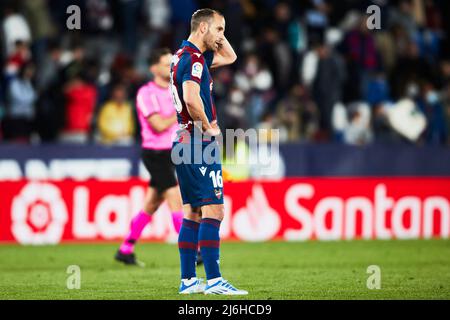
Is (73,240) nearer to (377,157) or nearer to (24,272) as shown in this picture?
(24,272)

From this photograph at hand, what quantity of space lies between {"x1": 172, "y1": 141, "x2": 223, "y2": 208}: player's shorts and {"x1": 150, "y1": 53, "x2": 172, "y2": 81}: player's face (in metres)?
3.23

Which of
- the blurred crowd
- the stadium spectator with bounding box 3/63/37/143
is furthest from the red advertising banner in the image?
the blurred crowd

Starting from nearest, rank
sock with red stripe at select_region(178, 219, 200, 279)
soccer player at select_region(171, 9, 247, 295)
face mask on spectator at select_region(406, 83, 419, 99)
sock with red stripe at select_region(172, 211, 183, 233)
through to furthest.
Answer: soccer player at select_region(171, 9, 247, 295), sock with red stripe at select_region(178, 219, 200, 279), sock with red stripe at select_region(172, 211, 183, 233), face mask on spectator at select_region(406, 83, 419, 99)

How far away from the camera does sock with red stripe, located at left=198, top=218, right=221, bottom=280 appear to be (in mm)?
10188

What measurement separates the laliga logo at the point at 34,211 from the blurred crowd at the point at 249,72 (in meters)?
2.34

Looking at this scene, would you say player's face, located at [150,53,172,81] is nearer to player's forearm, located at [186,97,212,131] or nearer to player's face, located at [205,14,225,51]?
player's face, located at [205,14,225,51]

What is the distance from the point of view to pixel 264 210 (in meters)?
17.5

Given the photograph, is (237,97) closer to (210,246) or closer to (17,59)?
(17,59)

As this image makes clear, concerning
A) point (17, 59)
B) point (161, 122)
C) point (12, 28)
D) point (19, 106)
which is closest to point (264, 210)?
point (161, 122)

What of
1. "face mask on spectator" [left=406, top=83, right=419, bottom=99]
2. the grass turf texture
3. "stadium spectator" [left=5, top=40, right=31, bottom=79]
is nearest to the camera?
the grass turf texture

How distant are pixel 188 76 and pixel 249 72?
35.8 feet

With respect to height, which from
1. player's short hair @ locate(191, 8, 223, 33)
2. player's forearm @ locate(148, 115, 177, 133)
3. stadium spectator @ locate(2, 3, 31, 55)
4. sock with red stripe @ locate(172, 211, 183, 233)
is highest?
stadium spectator @ locate(2, 3, 31, 55)

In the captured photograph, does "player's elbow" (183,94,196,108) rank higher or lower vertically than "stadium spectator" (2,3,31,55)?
lower
